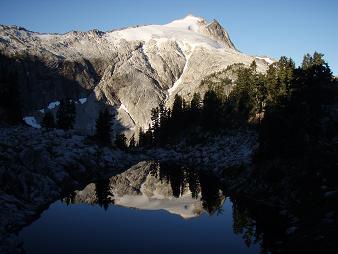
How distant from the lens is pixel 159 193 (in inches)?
2170

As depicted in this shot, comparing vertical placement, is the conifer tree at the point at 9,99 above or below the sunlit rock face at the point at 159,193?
above

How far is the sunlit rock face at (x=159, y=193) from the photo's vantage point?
148 feet

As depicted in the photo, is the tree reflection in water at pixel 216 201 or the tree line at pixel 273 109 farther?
the tree line at pixel 273 109

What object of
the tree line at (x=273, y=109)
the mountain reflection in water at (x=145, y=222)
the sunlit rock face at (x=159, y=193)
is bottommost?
the mountain reflection in water at (x=145, y=222)

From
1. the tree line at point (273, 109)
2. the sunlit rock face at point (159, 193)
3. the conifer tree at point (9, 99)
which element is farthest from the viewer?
the conifer tree at point (9, 99)

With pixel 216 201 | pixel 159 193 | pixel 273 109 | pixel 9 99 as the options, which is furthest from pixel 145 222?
pixel 9 99

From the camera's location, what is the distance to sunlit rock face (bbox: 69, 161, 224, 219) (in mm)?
44969

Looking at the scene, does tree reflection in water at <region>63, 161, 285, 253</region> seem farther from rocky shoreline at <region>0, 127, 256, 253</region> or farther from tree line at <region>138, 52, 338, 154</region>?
tree line at <region>138, 52, 338, 154</region>

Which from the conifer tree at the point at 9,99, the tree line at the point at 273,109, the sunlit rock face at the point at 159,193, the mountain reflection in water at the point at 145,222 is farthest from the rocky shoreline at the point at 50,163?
the conifer tree at the point at 9,99

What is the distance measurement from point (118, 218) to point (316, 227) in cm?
1767

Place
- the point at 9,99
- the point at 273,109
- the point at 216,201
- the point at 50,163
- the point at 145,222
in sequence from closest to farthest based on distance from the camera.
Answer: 1. the point at 145,222
2. the point at 216,201
3. the point at 50,163
4. the point at 273,109
5. the point at 9,99

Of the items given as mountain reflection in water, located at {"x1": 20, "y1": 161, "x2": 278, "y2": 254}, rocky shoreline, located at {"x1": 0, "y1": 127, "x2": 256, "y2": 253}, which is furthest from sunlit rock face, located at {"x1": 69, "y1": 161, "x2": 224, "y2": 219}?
rocky shoreline, located at {"x1": 0, "y1": 127, "x2": 256, "y2": 253}

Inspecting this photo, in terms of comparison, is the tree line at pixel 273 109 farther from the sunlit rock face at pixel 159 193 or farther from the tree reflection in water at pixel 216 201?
the sunlit rock face at pixel 159 193

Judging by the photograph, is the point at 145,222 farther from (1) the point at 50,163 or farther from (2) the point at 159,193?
(2) the point at 159,193
